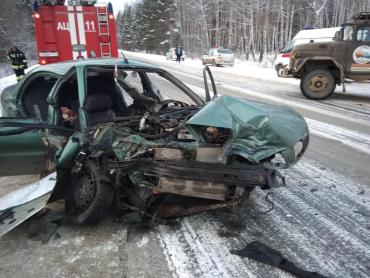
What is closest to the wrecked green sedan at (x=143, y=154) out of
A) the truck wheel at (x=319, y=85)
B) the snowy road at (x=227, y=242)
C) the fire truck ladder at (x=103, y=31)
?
the snowy road at (x=227, y=242)

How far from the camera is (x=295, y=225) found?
3.38 m

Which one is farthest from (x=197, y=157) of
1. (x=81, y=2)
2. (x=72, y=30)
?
(x=81, y=2)

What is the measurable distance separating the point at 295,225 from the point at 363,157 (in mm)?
2536

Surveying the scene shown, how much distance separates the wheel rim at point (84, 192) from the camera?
130 inches

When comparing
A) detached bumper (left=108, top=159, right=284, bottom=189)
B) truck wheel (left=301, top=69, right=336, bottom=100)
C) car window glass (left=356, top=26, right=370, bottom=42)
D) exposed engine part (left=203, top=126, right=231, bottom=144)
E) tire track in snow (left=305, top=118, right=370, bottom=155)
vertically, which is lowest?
tire track in snow (left=305, top=118, right=370, bottom=155)

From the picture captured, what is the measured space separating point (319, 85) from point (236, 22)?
99.2ft

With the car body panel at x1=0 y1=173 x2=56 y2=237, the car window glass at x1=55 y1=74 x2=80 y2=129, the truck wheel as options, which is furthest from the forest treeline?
the car body panel at x1=0 y1=173 x2=56 y2=237

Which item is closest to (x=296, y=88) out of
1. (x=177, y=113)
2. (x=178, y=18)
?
(x=177, y=113)

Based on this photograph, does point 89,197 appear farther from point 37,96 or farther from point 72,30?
point 72,30

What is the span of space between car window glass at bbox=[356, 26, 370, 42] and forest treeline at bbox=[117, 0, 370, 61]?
18.3 metres

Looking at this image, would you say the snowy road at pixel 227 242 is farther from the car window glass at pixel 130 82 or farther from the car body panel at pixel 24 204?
the car window glass at pixel 130 82

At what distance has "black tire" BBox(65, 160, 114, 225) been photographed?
10.6 feet

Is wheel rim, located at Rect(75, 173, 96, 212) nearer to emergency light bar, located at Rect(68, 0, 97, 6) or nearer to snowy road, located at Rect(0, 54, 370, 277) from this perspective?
snowy road, located at Rect(0, 54, 370, 277)

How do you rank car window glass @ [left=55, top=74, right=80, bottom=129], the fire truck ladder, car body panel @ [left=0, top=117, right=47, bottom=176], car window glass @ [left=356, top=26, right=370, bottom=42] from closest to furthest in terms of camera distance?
car body panel @ [left=0, top=117, right=47, bottom=176]
car window glass @ [left=55, top=74, right=80, bottom=129]
the fire truck ladder
car window glass @ [left=356, top=26, right=370, bottom=42]
